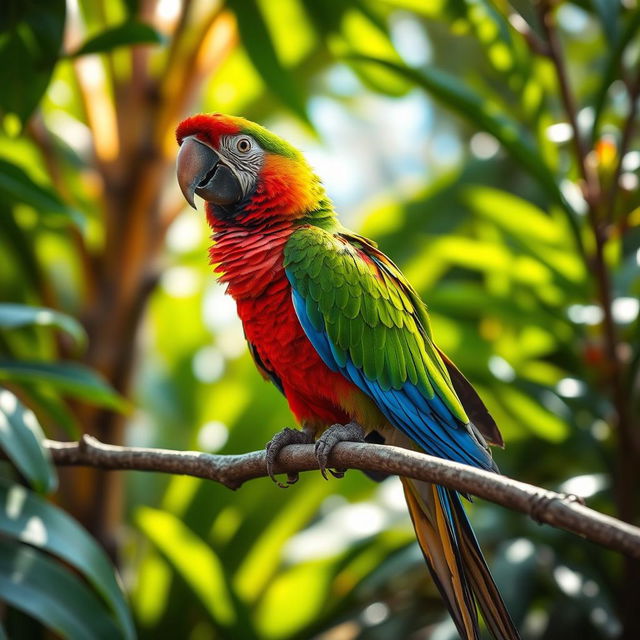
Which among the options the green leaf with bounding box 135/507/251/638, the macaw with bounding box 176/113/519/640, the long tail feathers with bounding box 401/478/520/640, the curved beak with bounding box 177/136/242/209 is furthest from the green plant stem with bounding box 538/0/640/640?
the green leaf with bounding box 135/507/251/638

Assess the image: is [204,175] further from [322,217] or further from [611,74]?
[611,74]

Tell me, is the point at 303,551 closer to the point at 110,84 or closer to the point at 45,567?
the point at 45,567

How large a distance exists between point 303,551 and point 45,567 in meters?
0.75

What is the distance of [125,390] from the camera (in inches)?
72.9

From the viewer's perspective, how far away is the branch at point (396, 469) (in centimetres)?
60

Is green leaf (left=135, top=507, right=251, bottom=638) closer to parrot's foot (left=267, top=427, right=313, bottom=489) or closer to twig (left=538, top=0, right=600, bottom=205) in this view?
parrot's foot (left=267, top=427, right=313, bottom=489)

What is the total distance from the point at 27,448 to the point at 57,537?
0.51 ft

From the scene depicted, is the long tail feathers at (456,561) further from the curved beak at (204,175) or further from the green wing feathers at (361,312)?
the curved beak at (204,175)

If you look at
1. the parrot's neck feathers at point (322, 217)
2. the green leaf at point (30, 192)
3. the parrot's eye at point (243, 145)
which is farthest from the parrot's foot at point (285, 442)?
the green leaf at point (30, 192)

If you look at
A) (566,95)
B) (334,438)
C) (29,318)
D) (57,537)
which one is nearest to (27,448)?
(57,537)

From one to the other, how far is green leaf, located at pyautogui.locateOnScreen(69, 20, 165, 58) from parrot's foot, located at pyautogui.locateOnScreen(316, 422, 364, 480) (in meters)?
0.73

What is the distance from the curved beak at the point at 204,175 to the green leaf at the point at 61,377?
1.25 ft

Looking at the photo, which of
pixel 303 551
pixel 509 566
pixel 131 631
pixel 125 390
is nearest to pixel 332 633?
pixel 303 551

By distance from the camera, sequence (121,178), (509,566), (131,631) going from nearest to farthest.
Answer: (131,631) → (509,566) → (121,178)
